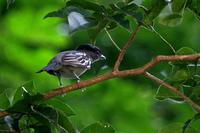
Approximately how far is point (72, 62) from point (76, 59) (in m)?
0.04

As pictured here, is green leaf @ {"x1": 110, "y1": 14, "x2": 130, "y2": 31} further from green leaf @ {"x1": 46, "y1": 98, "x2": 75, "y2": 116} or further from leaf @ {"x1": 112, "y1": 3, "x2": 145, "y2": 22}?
green leaf @ {"x1": 46, "y1": 98, "x2": 75, "y2": 116}

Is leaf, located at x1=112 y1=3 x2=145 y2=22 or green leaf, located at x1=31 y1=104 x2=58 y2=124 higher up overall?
leaf, located at x1=112 y1=3 x2=145 y2=22

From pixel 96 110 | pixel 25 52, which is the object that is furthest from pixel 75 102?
pixel 25 52

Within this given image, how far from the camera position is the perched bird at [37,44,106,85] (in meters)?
2.70

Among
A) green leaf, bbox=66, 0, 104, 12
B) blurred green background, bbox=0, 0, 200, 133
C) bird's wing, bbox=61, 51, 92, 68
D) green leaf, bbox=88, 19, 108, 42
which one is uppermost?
green leaf, bbox=66, 0, 104, 12

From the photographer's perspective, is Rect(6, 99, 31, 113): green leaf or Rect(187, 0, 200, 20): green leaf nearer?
Rect(6, 99, 31, 113): green leaf

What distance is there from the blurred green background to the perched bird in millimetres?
961

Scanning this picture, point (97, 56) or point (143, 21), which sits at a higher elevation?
point (143, 21)

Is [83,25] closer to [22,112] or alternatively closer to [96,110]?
[22,112]

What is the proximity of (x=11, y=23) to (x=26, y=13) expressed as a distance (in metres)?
0.12

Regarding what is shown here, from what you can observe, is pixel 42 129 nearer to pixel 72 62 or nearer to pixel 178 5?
pixel 72 62

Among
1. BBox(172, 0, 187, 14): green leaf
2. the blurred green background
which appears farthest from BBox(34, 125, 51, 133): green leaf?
the blurred green background

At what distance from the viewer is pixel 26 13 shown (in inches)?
177

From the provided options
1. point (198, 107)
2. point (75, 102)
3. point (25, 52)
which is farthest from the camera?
point (75, 102)
